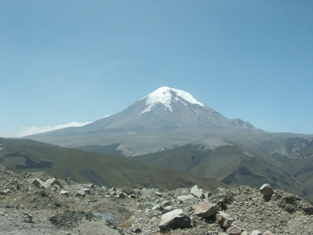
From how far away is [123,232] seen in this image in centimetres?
1253

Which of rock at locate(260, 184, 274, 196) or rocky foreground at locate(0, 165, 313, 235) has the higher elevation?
rock at locate(260, 184, 274, 196)

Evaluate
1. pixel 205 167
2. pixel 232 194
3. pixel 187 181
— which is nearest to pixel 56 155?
pixel 187 181

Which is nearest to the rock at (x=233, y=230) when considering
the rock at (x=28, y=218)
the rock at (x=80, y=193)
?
the rock at (x=28, y=218)

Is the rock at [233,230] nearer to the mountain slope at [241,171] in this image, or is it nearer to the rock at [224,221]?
the rock at [224,221]

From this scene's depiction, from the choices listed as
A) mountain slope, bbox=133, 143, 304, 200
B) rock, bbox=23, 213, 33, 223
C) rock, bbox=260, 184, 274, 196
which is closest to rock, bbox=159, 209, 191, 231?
rock, bbox=260, 184, 274, 196

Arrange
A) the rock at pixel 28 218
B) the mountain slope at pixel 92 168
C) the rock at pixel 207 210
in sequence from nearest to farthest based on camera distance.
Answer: the rock at pixel 28 218 → the rock at pixel 207 210 → the mountain slope at pixel 92 168

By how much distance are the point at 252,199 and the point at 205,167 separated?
580ft

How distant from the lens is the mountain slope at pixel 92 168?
106 meters

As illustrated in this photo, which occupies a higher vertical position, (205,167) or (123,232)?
(123,232)

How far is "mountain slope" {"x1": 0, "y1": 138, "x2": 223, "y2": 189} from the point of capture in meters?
106

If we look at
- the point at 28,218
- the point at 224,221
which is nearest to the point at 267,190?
the point at 224,221

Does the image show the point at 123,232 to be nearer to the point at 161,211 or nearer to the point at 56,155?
the point at 161,211

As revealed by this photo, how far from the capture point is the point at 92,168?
390ft

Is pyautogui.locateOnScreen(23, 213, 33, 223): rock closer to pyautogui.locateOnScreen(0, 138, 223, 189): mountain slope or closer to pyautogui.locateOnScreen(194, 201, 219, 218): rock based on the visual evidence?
pyautogui.locateOnScreen(194, 201, 219, 218): rock
